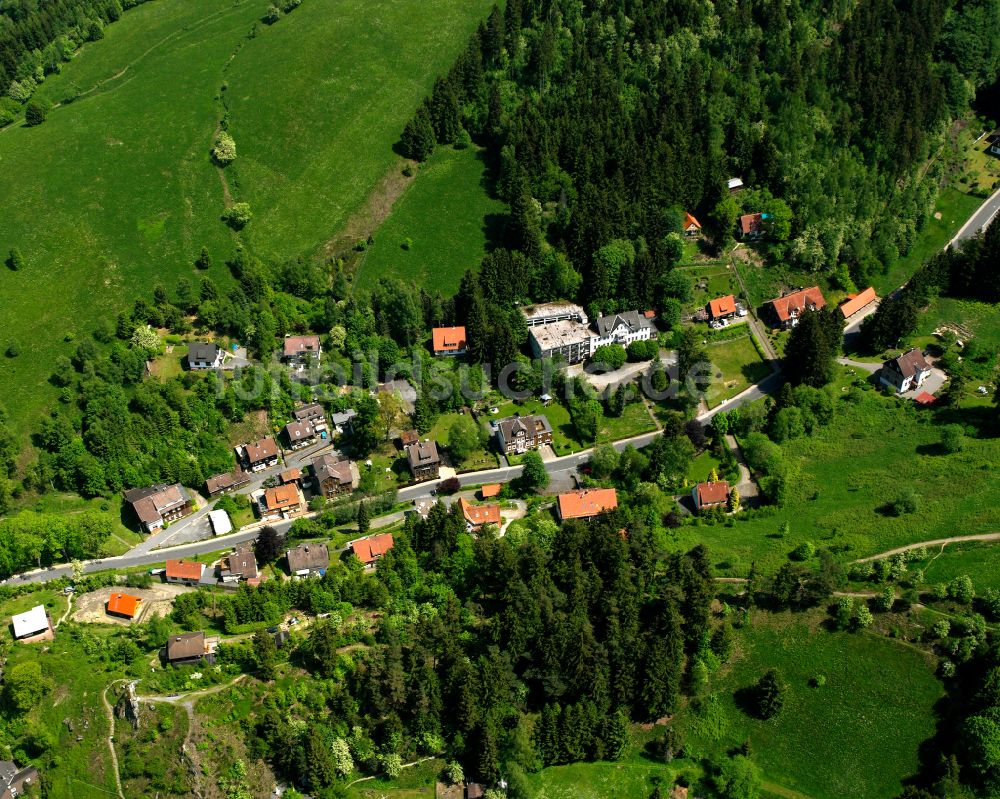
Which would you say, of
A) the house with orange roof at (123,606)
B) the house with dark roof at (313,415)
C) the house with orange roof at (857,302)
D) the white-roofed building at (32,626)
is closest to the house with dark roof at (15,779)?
the white-roofed building at (32,626)

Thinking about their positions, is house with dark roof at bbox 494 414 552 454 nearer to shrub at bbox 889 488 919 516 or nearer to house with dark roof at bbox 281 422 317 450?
house with dark roof at bbox 281 422 317 450

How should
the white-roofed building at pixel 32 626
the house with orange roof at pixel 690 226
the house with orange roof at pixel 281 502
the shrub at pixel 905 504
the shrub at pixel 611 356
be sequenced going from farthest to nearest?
the house with orange roof at pixel 690 226
the shrub at pixel 611 356
the house with orange roof at pixel 281 502
the shrub at pixel 905 504
the white-roofed building at pixel 32 626

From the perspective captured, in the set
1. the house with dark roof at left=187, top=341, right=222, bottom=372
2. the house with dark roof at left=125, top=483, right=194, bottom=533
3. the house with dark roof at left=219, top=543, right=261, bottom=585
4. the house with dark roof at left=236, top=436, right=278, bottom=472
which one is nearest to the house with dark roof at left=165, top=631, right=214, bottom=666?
the house with dark roof at left=219, top=543, right=261, bottom=585

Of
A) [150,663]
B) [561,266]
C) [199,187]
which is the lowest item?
[150,663]

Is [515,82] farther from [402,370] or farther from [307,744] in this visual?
[307,744]

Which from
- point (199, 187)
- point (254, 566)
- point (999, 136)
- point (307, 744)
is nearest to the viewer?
point (307, 744)

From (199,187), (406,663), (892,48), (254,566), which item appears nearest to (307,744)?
(406,663)

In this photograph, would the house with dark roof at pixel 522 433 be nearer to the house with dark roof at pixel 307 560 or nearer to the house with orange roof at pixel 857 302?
the house with dark roof at pixel 307 560
